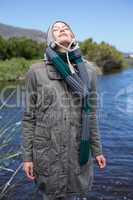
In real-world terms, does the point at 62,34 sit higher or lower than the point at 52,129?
higher

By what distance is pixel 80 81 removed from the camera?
364 cm

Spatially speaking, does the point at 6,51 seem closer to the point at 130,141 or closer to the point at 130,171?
the point at 130,141

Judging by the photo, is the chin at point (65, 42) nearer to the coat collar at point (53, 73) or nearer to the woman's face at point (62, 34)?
the woman's face at point (62, 34)

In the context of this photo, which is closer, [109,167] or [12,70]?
[109,167]

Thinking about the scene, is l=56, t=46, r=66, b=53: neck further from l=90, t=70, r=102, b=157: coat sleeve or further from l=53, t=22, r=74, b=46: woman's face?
l=90, t=70, r=102, b=157: coat sleeve

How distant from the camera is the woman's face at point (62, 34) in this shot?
3.64 metres

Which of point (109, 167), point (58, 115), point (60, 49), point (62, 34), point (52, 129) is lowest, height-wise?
point (109, 167)

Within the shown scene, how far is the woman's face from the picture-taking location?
364 centimetres

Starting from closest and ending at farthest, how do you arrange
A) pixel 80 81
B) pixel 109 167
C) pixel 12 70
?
pixel 80 81 < pixel 109 167 < pixel 12 70

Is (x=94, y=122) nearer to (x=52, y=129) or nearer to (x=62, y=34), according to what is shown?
(x=52, y=129)

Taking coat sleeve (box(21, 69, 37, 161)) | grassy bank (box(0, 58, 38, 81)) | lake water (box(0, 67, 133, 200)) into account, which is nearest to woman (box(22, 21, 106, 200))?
coat sleeve (box(21, 69, 37, 161))

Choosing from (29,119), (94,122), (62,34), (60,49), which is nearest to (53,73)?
(60,49)

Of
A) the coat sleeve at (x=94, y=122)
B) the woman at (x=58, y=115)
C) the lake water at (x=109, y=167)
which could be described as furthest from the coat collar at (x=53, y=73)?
the lake water at (x=109, y=167)

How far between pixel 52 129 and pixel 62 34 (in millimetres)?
782
